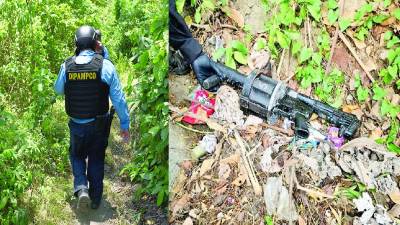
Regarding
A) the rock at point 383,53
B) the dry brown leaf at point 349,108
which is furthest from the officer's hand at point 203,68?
the rock at point 383,53

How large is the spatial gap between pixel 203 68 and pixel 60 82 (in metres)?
0.62

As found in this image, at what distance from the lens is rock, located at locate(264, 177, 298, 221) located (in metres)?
2.53

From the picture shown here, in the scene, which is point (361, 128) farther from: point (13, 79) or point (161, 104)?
point (13, 79)

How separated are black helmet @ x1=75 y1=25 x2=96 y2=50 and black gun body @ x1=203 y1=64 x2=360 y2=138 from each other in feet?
1.83

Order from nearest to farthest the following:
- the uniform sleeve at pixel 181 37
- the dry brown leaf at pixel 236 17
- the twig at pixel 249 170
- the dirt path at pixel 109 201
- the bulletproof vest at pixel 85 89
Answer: the bulletproof vest at pixel 85 89 < the dirt path at pixel 109 201 < the uniform sleeve at pixel 181 37 < the dry brown leaf at pixel 236 17 < the twig at pixel 249 170

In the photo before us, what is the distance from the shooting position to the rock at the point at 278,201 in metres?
2.53

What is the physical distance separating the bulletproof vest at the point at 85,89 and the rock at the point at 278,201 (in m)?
0.87

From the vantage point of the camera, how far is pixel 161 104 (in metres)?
2.34

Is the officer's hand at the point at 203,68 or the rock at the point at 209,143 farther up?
the officer's hand at the point at 203,68

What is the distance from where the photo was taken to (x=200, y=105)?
2.48 metres

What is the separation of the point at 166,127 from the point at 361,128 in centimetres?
85

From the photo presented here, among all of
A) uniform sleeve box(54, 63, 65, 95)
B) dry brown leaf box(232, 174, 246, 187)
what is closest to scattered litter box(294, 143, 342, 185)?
dry brown leaf box(232, 174, 246, 187)

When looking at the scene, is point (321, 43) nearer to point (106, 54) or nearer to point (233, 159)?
point (233, 159)

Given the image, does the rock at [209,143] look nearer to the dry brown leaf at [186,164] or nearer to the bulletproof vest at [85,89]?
the dry brown leaf at [186,164]
